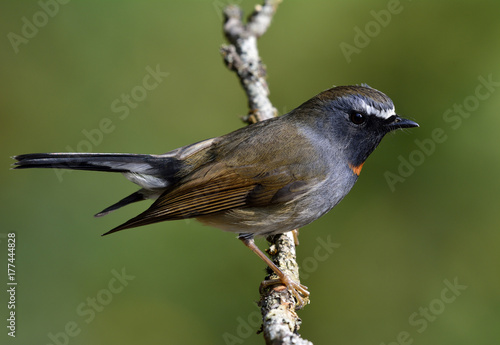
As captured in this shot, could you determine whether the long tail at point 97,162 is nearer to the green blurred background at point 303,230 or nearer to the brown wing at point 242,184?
the brown wing at point 242,184

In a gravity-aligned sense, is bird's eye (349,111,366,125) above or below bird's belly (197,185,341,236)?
above

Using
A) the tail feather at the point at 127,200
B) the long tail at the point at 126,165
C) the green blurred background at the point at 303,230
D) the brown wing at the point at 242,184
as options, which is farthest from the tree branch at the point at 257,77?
the tail feather at the point at 127,200

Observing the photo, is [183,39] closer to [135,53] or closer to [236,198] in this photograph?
[135,53]

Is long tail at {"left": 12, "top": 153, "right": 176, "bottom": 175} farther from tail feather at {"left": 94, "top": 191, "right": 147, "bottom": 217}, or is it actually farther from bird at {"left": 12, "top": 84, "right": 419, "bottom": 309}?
tail feather at {"left": 94, "top": 191, "right": 147, "bottom": 217}

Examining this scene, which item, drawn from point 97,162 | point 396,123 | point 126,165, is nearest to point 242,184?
point 126,165

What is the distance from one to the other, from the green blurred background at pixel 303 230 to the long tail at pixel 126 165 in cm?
99

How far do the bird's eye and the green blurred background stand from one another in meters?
1.27

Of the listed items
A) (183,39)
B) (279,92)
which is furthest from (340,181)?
(183,39)

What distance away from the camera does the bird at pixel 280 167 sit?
10.8 ft

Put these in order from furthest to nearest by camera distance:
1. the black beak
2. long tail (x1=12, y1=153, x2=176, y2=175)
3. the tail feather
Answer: the tail feather → the black beak → long tail (x1=12, y1=153, x2=176, y2=175)

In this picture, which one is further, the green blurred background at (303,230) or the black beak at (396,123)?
the green blurred background at (303,230)

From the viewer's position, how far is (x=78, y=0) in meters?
5.23

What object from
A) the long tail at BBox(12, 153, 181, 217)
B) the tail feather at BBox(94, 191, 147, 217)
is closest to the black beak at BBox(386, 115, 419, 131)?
the long tail at BBox(12, 153, 181, 217)

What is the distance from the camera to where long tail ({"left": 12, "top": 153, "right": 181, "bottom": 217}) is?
Answer: 3.22 metres
